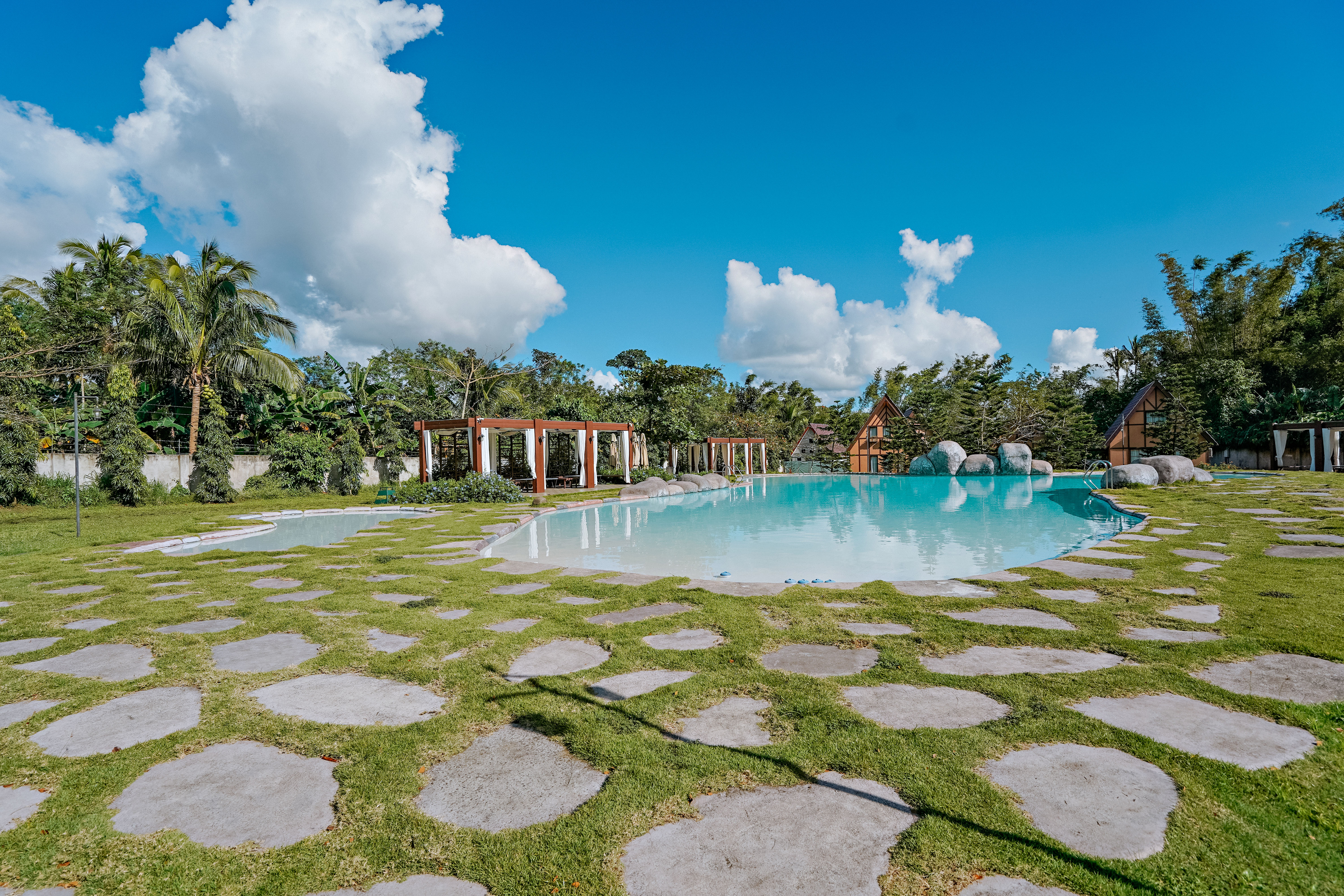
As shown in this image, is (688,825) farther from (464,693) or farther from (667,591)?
(667,591)

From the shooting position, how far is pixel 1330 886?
1.47 meters

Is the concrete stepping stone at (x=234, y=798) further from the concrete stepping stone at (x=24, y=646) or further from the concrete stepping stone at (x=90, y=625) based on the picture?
the concrete stepping stone at (x=90, y=625)

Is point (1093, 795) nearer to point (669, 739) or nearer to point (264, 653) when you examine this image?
point (669, 739)

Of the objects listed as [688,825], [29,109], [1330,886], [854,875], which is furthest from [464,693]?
[29,109]

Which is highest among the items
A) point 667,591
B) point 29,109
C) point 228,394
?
point 29,109

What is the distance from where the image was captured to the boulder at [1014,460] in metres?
27.0

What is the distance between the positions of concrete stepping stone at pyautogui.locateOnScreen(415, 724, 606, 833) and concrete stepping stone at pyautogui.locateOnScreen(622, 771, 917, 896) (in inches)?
14.2

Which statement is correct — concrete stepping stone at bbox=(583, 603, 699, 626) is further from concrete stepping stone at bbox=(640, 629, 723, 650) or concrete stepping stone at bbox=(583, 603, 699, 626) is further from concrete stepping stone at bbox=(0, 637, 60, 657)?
concrete stepping stone at bbox=(0, 637, 60, 657)

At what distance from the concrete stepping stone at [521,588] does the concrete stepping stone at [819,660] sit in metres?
2.55

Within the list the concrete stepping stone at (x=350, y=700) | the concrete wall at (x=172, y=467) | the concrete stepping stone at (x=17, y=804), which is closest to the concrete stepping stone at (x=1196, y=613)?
the concrete stepping stone at (x=350, y=700)

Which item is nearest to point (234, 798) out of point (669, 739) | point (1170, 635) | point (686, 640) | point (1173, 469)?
point (669, 739)

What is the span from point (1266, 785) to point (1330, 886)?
53cm

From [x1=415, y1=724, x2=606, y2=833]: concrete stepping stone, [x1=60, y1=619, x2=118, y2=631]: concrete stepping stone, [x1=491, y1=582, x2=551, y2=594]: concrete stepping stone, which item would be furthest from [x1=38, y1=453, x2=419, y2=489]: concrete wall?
[x1=415, y1=724, x2=606, y2=833]: concrete stepping stone

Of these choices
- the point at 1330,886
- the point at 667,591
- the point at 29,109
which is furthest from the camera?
the point at 29,109
